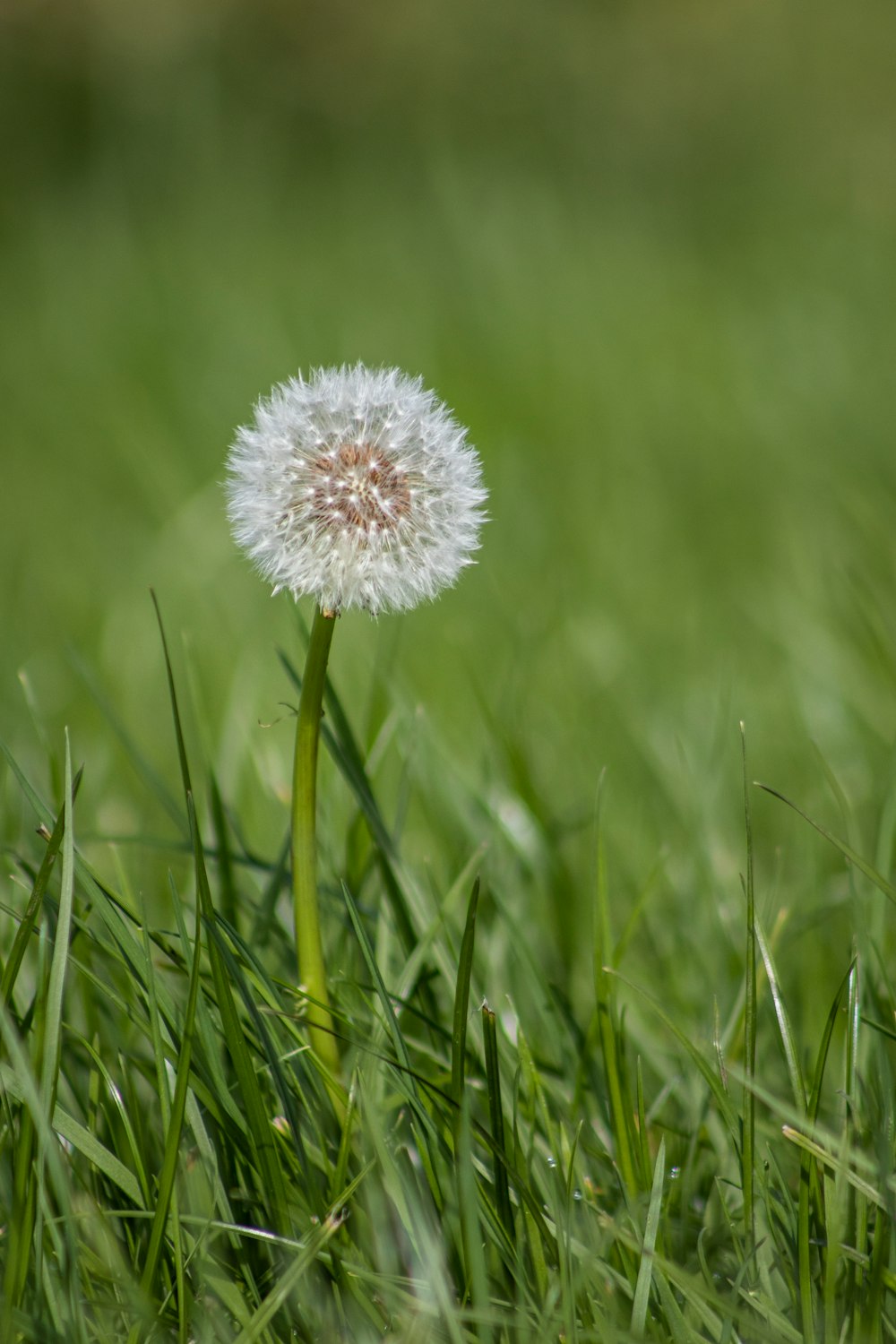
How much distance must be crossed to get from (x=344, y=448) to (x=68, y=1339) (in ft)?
1.77

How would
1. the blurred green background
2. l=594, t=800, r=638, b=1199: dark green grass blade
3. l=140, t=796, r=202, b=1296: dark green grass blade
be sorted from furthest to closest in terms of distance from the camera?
the blurred green background
l=594, t=800, r=638, b=1199: dark green grass blade
l=140, t=796, r=202, b=1296: dark green grass blade

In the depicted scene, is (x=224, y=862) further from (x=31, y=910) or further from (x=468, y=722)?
(x=468, y=722)

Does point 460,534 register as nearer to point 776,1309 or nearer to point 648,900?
point 776,1309

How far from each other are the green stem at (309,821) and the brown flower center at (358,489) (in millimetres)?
64

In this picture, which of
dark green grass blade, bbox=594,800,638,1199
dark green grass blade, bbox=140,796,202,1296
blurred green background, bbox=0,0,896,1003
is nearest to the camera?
dark green grass blade, bbox=140,796,202,1296

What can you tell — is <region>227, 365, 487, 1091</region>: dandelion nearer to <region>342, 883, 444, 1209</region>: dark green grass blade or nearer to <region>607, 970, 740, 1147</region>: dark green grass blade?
<region>342, 883, 444, 1209</region>: dark green grass blade

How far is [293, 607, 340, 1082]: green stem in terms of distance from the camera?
67 cm

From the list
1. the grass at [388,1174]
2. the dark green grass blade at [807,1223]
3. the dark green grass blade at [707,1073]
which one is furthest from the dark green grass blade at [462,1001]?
the dark green grass blade at [807,1223]

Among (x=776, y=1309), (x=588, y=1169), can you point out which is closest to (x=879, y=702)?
(x=588, y=1169)

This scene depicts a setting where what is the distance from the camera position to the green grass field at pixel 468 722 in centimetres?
70

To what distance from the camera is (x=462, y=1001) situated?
2.33ft

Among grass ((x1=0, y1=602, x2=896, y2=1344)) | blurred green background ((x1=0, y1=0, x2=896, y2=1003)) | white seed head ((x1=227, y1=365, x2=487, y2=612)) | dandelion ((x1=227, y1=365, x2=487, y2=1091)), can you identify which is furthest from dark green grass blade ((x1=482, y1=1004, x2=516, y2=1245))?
blurred green background ((x1=0, y1=0, x2=896, y2=1003))

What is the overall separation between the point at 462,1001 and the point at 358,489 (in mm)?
330

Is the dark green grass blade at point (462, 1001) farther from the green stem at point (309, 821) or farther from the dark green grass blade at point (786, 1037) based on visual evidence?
the dark green grass blade at point (786, 1037)
